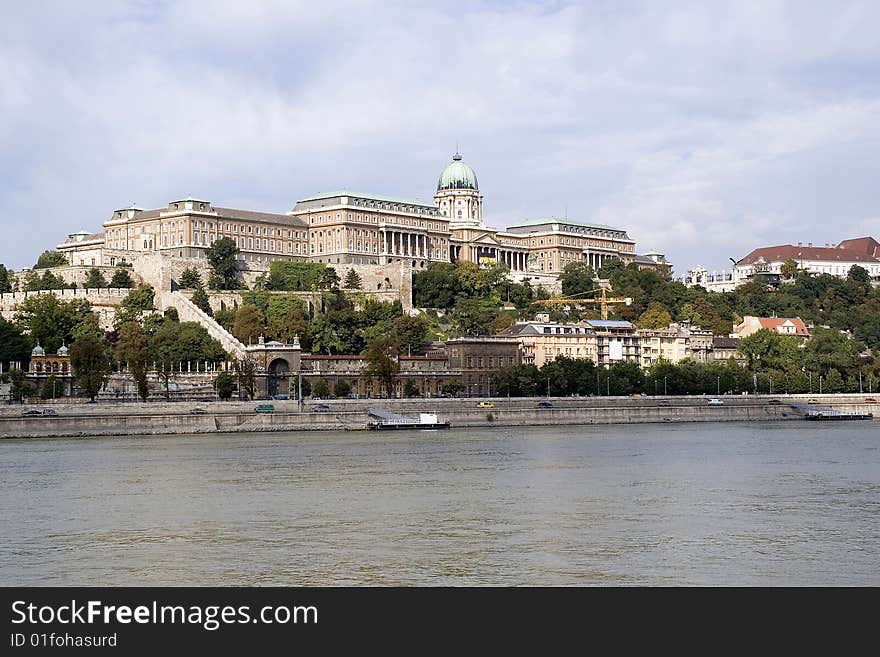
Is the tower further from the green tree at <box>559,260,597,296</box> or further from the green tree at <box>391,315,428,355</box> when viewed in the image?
the green tree at <box>391,315,428,355</box>

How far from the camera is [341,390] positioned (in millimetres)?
80375

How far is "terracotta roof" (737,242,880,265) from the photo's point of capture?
151 meters

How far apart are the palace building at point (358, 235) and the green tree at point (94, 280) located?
386 cm

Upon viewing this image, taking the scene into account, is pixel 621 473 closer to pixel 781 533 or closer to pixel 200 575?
pixel 781 533

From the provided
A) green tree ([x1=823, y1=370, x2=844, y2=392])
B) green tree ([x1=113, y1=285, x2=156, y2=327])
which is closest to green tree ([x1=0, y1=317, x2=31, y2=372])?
green tree ([x1=113, y1=285, x2=156, y2=327])

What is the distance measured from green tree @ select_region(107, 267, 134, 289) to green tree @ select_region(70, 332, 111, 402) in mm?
19961

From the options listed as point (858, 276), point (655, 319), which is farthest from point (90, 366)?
point (858, 276)

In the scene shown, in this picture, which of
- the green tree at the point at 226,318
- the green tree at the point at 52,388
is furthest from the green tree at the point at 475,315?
the green tree at the point at 52,388

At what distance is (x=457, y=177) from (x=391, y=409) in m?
64.4

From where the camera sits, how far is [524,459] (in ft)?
159

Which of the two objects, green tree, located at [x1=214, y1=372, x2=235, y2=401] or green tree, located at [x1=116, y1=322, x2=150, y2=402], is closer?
green tree, located at [x1=116, y1=322, x2=150, y2=402]

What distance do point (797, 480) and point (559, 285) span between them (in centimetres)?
7849

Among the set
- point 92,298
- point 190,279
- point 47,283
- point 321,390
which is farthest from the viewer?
point 190,279

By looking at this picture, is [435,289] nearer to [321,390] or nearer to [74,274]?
[74,274]
